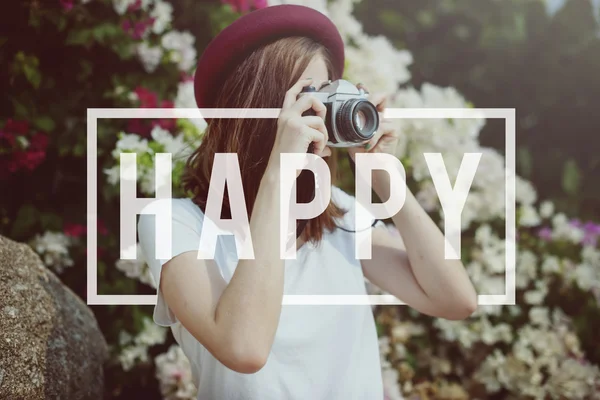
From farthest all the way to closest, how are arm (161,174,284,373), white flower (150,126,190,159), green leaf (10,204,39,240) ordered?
1. green leaf (10,204,39,240)
2. white flower (150,126,190,159)
3. arm (161,174,284,373)

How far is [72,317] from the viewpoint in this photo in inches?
54.2

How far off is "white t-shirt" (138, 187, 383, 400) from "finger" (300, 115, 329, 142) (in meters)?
0.35

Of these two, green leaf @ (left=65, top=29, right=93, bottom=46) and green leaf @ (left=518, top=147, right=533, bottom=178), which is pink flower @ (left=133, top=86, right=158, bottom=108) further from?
green leaf @ (left=518, top=147, right=533, bottom=178)

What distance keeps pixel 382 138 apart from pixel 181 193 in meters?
0.75

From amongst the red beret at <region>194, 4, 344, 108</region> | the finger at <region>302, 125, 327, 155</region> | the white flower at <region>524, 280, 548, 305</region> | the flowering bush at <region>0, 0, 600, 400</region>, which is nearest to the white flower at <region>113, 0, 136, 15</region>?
the flowering bush at <region>0, 0, 600, 400</region>

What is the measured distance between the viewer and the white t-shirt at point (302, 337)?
1144 millimetres

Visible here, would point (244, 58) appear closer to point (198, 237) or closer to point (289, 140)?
point (289, 140)

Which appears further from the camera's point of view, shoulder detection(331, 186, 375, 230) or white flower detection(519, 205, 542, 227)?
white flower detection(519, 205, 542, 227)

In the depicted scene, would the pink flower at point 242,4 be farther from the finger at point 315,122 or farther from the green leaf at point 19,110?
the finger at point 315,122

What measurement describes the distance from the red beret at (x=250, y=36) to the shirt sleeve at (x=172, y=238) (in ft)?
1.03

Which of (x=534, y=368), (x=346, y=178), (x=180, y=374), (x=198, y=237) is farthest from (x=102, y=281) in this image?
(x=534, y=368)

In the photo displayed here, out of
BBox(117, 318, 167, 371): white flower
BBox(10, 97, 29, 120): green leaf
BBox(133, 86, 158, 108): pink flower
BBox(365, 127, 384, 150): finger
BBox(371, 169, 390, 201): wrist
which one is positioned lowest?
BBox(117, 318, 167, 371): white flower

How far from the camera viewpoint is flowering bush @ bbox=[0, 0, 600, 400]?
1.75 meters

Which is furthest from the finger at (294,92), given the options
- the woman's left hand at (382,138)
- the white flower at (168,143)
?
the white flower at (168,143)
